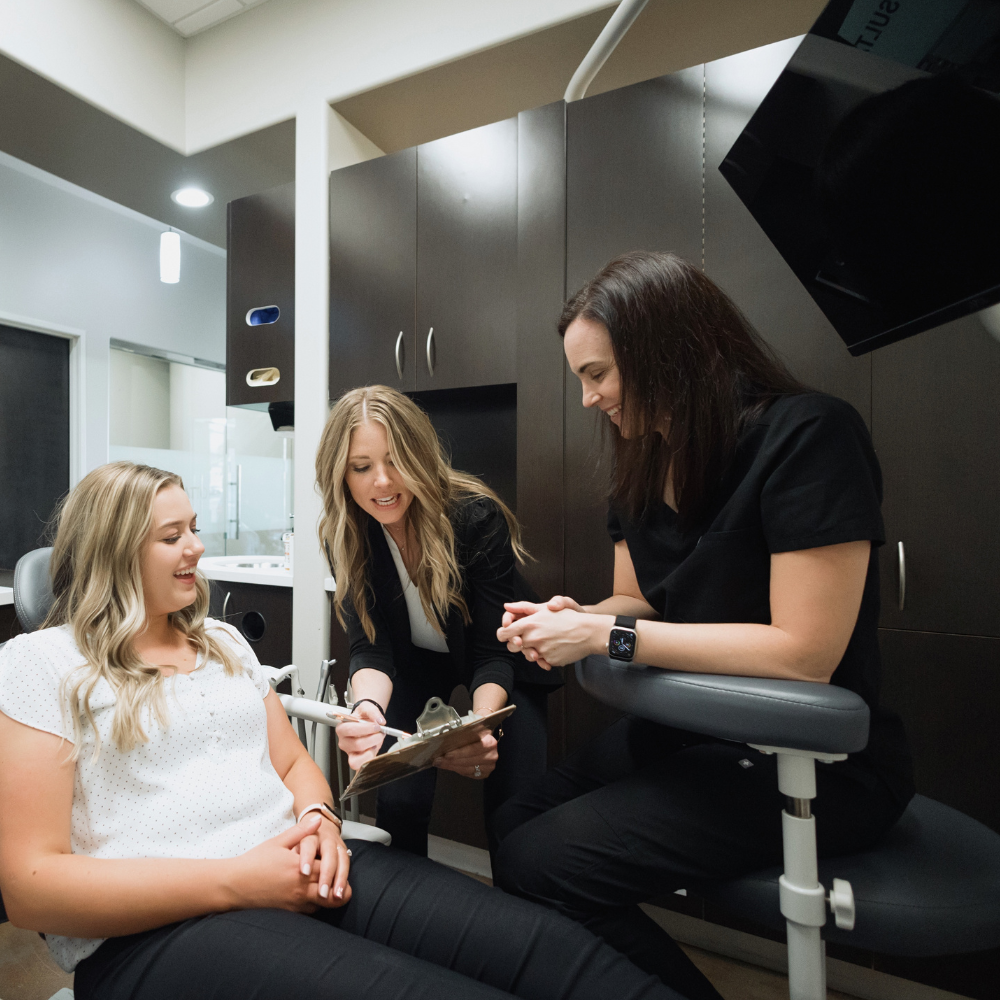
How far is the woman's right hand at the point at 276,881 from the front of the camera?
81 centimetres

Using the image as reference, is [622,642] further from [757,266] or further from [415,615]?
[757,266]

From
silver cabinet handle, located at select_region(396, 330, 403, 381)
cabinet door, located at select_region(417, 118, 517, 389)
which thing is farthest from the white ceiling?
Answer: silver cabinet handle, located at select_region(396, 330, 403, 381)

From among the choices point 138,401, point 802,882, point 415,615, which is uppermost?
point 138,401

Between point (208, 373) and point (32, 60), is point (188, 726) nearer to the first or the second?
point (32, 60)

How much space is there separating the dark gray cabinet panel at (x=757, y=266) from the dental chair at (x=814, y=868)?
103cm

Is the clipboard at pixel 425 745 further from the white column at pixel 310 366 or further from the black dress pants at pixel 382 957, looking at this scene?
the white column at pixel 310 366

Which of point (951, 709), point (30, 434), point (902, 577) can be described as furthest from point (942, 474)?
point (30, 434)

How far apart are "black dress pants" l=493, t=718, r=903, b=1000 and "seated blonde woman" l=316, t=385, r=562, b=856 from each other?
403 millimetres

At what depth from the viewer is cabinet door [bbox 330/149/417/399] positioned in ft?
7.04

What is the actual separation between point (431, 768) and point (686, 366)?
0.86 meters

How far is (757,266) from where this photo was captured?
1.58 meters

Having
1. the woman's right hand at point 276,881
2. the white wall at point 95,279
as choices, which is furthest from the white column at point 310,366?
the white wall at point 95,279

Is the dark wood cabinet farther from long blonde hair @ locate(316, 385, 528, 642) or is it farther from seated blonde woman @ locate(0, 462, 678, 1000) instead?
seated blonde woman @ locate(0, 462, 678, 1000)

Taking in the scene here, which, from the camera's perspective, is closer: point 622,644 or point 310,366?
point 622,644
